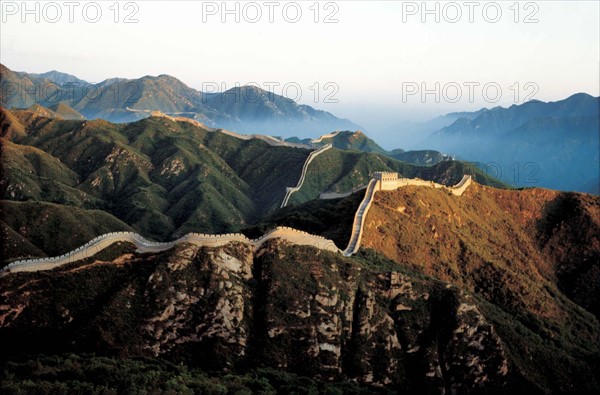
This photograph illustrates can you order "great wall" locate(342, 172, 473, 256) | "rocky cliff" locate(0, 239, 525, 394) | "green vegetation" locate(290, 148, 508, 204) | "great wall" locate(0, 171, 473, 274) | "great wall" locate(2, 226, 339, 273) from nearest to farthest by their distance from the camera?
"rocky cliff" locate(0, 239, 525, 394) → "great wall" locate(2, 226, 339, 273) → "great wall" locate(0, 171, 473, 274) → "great wall" locate(342, 172, 473, 256) → "green vegetation" locate(290, 148, 508, 204)

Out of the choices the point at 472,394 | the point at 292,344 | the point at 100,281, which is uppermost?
the point at 100,281

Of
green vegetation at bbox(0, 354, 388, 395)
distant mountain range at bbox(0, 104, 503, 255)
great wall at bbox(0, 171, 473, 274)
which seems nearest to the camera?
green vegetation at bbox(0, 354, 388, 395)

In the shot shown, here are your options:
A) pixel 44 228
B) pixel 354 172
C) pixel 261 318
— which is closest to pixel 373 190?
pixel 261 318

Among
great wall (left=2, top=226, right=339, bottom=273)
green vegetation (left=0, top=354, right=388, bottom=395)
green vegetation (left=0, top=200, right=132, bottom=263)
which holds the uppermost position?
great wall (left=2, top=226, right=339, bottom=273)

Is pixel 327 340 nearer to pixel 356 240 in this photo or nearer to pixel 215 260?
pixel 215 260

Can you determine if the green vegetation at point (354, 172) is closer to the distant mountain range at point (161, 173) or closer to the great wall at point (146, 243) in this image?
the distant mountain range at point (161, 173)

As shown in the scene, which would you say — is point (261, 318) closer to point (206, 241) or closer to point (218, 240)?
point (218, 240)

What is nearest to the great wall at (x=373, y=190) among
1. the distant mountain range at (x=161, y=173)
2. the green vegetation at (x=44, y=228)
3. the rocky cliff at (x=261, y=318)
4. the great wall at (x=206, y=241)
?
the great wall at (x=206, y=241)

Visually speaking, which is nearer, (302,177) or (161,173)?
(302,177)

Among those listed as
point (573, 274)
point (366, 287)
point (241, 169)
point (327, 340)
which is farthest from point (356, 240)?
point (241, 169)

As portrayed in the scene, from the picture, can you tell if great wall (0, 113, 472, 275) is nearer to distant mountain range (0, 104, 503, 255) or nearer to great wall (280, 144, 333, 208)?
distant mountain range (0, 104, 503, 255)

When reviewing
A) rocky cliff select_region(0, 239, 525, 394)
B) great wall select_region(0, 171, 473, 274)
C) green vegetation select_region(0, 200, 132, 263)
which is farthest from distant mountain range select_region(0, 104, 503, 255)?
rocky cliff select_region(0, 239, 525, 394)
